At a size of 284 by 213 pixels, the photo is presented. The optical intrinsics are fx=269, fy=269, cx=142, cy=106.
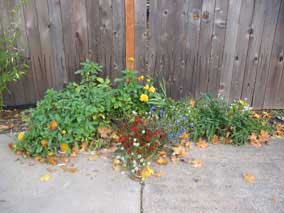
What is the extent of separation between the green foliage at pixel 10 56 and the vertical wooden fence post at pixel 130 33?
1.11 meters

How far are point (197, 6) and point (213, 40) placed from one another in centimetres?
41

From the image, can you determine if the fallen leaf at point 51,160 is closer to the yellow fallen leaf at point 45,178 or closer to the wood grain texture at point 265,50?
the yellow fallen leaf at point 45,178

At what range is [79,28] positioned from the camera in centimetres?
294

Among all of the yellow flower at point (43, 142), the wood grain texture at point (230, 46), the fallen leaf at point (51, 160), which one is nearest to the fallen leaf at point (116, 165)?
the fallen leaf at point (51, 160)

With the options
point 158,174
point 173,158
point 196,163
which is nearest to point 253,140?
point 196,163

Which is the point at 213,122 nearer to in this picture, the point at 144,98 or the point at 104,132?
the point at 144,98

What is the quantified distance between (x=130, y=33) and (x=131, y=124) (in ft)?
3.36

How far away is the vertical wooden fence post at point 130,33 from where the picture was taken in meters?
2.87

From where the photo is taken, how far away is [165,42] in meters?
3.02

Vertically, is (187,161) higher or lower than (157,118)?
lower

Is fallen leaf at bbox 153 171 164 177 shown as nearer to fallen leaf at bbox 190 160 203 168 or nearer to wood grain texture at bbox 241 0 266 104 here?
fallen leaf at bbox 190 160 203 168

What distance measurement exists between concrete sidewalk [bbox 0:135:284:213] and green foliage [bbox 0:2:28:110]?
804mm

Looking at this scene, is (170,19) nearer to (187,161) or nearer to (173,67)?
(173,67)

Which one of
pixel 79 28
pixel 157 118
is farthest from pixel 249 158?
pixel 79 28
